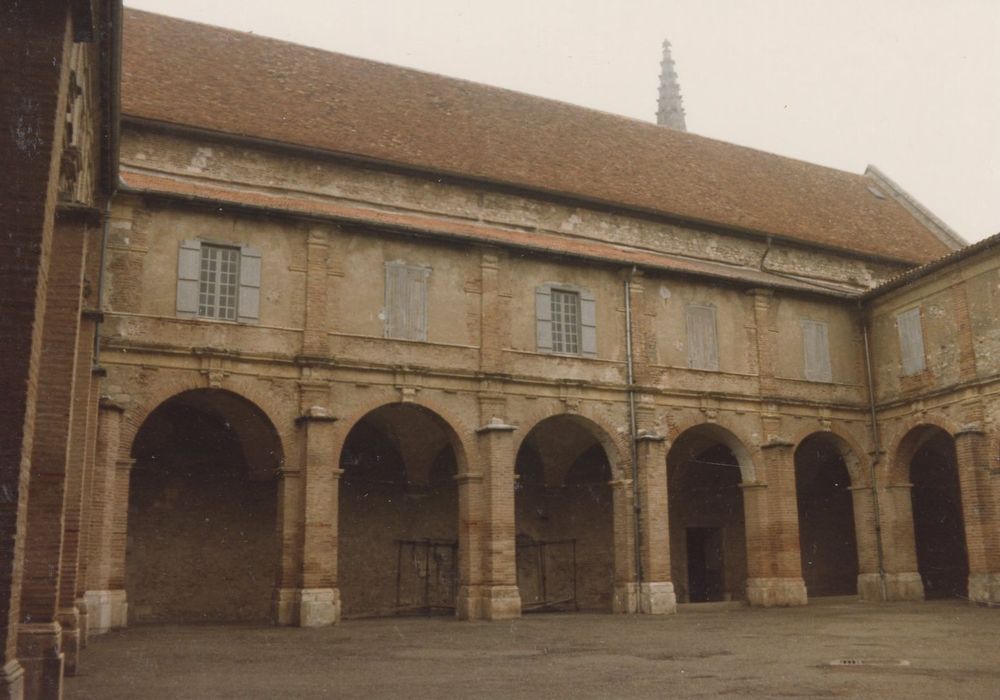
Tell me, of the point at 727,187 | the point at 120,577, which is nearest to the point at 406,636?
the point at 120,577

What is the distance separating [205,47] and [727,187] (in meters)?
14.0

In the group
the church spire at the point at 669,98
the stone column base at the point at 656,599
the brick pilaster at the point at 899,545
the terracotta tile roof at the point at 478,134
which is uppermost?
the church spire at the point at 669,98

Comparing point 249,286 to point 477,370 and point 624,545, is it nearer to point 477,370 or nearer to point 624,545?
point 477,370

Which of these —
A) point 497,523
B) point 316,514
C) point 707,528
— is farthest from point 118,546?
point 707,528

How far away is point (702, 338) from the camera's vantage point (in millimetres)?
22125

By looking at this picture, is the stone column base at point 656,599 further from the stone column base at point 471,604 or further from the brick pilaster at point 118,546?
the brick pilaster at point 118,546

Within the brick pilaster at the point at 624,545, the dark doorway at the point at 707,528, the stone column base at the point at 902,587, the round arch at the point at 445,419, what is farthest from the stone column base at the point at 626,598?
the stone column base at the point at 902,587

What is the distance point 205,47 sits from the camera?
23375 millimetres

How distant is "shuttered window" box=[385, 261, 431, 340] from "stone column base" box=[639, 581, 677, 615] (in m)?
6.76

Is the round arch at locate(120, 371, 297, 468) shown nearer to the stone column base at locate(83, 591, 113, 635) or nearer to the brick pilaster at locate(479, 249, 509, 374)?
the stone column base at locate(83, 591, 113, 635)

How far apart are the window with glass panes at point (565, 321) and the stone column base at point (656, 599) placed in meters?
5.00

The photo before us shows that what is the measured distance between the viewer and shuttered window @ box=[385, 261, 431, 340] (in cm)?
1919

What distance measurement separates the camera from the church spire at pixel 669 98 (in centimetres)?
5603

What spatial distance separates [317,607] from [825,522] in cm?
1519
